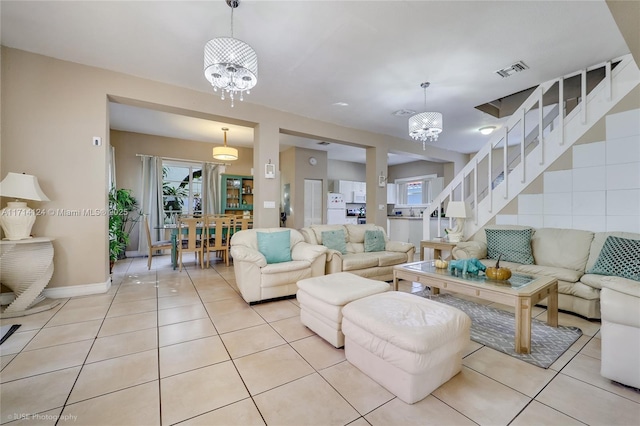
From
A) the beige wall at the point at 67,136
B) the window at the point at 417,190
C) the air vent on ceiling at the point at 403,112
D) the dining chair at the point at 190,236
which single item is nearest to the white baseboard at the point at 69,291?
the beige wall at the point at 67,136

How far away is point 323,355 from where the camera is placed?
6.49 feet

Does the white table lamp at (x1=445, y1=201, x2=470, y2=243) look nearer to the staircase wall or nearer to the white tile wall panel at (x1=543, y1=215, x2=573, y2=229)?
the staircase wall

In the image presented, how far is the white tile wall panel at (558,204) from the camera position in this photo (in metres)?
3.37

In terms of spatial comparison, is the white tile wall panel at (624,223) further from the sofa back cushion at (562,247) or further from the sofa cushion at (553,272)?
the sofa cushion at (553,272)

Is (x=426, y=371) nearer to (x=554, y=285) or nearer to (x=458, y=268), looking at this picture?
(x=458, y=268)

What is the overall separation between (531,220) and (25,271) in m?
6.20

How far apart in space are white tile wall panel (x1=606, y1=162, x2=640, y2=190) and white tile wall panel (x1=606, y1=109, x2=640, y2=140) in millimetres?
355

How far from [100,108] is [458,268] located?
4.68 meters

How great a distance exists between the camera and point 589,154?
10.6 feet

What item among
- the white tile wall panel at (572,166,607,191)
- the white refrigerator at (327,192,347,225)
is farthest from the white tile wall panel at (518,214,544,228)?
the white refrigerator at (327,192,347,225)

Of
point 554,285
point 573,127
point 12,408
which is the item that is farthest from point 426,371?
point 573,127

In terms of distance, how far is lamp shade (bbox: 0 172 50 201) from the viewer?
8.67 ft

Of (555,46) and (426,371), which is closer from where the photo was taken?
(426,371)

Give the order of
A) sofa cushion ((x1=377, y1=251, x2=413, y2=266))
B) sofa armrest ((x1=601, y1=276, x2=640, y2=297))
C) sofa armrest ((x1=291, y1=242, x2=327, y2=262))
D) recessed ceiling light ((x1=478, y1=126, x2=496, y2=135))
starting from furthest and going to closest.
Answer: recessed ceiling light ((x1=478, y1=126, x2=496, y2=135)) < sofa cushion ((x1=377, y1=251, x2=413, y2=266)) < sofa armrest ((x1=291, y1=242, x2=327, y2=262)) < sofa armrest ((x1=601, y1=276, x2=640, y2=297))
